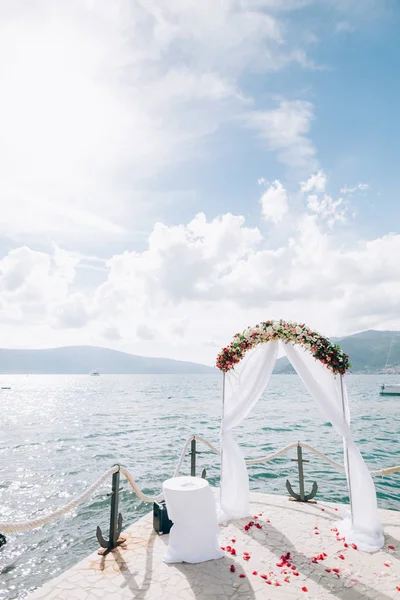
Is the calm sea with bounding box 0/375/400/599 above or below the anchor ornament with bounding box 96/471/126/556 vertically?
below

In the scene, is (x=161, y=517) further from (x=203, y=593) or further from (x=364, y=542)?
(x=364, y=542)

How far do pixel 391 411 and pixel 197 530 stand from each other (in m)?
52.2

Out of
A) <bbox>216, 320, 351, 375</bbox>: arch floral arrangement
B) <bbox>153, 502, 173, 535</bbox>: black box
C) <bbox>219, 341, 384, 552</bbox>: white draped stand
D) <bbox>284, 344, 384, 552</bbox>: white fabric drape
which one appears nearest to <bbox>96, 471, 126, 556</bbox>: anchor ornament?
<bbox>153, 502, 173, 535</bbox>: black box

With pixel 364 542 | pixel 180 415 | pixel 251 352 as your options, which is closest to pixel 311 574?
pixel 364 542

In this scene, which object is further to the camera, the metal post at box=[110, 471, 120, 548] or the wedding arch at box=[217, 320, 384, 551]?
the wedding arch at box=[217, 320, 384, 551]

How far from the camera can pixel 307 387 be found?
27.3 feet

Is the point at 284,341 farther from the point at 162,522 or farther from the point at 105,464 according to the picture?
the point at 105,464

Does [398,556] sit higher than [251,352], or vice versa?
[251,352]

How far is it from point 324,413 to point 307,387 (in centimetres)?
64

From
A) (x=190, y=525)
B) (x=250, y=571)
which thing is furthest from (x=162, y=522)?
(x=250, y=571)

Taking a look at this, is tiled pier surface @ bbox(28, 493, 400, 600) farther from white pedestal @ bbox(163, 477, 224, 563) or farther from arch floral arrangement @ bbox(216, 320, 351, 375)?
arch floral arrangement @ bbox(216, 320, 351, 375)

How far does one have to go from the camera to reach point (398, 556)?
6648 mm

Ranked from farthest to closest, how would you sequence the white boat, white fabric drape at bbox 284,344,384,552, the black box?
the white boat, the black box, white fabric drape at bbox 284,344,384,552

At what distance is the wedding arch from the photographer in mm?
7422
